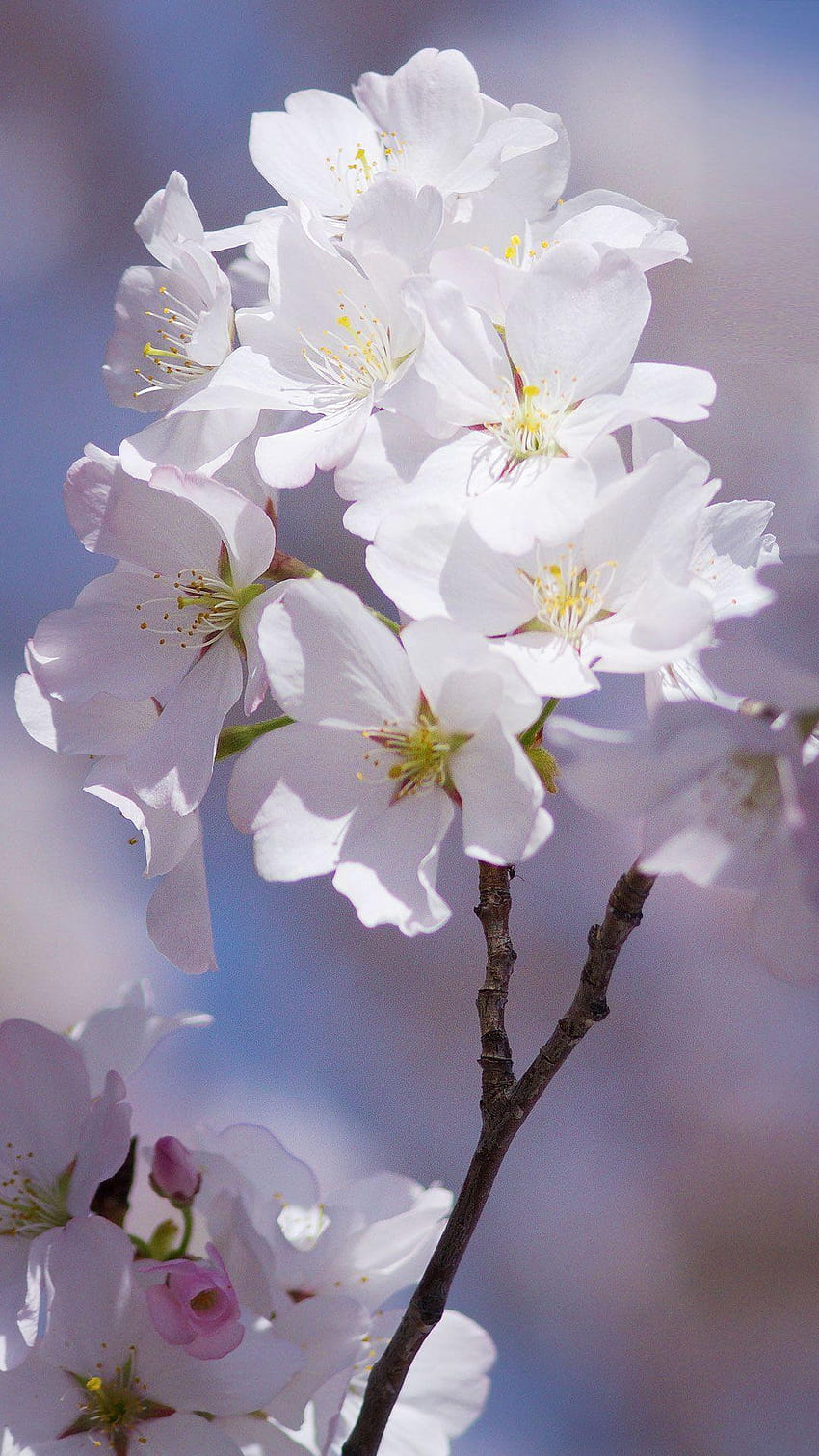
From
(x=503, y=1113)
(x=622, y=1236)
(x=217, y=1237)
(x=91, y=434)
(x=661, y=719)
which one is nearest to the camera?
(x=661, y=719)

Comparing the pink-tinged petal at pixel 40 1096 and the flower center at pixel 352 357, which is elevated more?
the flower center at pixel 352 357

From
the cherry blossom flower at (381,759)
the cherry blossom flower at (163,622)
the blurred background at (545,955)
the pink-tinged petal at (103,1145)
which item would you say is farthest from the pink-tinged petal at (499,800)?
the blurred background at (545,955)

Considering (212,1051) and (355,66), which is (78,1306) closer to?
(212,1051)

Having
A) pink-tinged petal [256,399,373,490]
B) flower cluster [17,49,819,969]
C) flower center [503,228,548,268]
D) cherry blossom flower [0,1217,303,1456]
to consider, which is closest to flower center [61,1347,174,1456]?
cherry blossom flower [0,1217,303,1456]

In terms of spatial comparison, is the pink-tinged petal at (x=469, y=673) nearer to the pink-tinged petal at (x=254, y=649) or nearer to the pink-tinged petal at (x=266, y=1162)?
the pink-tinged petal at (x=254, y=649)

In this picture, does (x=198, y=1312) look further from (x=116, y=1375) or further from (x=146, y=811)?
(x=146, y=811)

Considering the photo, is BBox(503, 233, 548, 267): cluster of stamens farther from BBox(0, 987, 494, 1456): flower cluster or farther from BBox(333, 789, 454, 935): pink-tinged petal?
BBox(0, 987, 494, 1456): flower cluster

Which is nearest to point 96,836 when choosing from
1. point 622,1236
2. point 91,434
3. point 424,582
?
point 91,434
